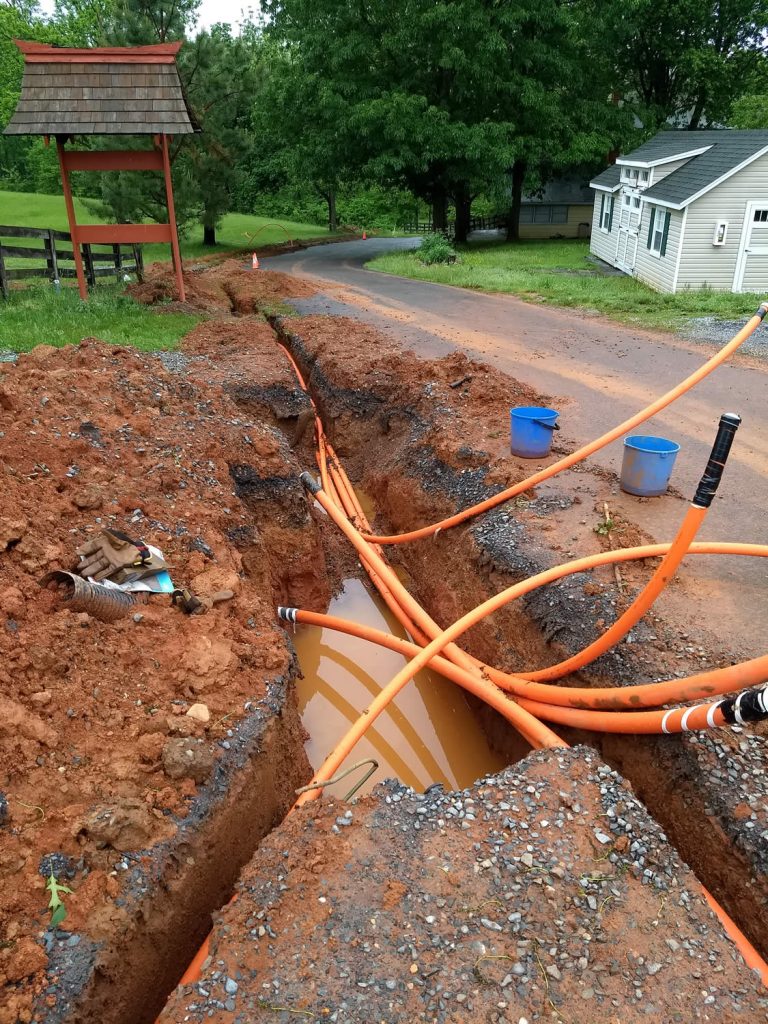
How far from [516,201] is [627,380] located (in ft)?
73.7

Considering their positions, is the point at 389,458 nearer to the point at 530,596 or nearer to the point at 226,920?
the point at 530,596

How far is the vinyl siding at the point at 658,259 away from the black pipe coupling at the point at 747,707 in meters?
16.4

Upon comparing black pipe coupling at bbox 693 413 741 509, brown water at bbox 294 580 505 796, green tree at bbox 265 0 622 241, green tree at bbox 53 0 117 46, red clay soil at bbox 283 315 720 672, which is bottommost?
brown water at bbox 294 580 505 796

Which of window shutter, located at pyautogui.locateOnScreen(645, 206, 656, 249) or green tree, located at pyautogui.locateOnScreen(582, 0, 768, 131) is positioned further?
green tree, located at pyautogui.locateOnScreen(582, 0, 768, 131)

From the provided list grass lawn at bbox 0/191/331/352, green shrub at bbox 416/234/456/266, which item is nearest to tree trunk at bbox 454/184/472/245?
green shrub at bbox 416/234/456/266

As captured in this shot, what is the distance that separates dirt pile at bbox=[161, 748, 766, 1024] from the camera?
2785 mm

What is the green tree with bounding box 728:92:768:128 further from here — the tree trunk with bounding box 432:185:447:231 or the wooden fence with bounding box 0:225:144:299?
the wooden fence with bounding box 0:225:144:299

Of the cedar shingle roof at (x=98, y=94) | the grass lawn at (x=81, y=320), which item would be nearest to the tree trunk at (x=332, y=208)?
the grass lawn at (x=81, y=320)

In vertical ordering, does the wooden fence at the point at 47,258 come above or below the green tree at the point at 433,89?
below

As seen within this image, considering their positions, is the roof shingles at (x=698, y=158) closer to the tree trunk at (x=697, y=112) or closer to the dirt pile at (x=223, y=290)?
the dirt pile at (x=223, y=290)

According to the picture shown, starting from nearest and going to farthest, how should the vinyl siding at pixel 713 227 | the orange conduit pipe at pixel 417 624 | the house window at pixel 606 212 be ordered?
1. the orange conduit pipe at pixel 417 624
2. the vinyl siding at pixel 713 227
3. the house window at pixel 606 212

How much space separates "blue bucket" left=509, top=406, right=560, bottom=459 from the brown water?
2.20 m

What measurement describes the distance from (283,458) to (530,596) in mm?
3065

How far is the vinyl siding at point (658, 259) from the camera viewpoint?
1717 cm
